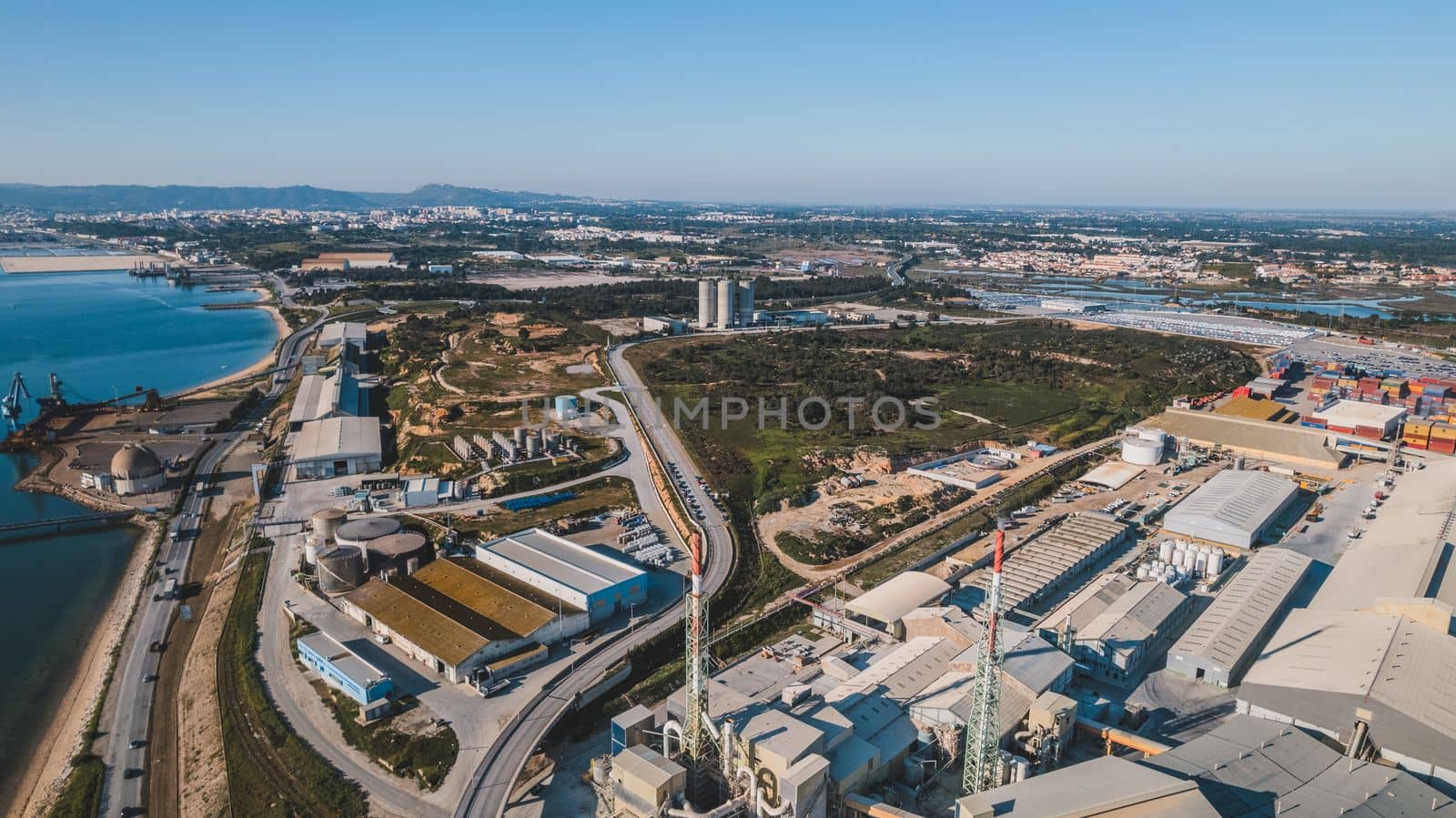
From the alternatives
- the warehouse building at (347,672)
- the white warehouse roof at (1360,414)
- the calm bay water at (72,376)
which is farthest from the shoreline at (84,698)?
the white warehouse roof at (1360,414)

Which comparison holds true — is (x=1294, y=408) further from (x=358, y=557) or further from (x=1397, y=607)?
(x=358, y=557)

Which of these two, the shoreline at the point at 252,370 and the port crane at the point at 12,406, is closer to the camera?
the port crane at the point at 12,406

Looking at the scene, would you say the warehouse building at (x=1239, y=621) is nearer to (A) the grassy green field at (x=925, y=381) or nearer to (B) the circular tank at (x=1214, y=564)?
(B) the circular tank at (x=1214, y=564)

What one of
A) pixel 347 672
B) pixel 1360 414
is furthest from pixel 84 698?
pixel 1360 414

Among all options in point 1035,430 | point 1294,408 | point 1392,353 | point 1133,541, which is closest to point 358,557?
point 1133,541

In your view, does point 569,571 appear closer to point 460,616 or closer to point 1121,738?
point 460,616
